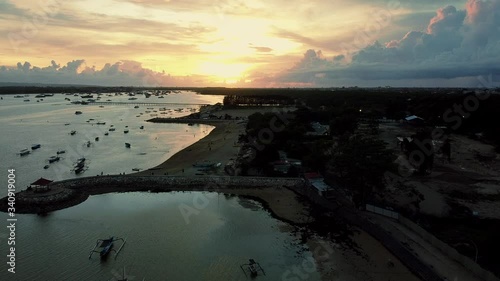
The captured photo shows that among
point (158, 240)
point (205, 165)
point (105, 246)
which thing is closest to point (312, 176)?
point (205, 165)

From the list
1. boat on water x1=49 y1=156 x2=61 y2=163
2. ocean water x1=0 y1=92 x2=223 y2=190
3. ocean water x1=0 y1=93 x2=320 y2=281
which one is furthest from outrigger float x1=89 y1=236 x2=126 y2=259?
boat on water x1=49 y1=156 x2=61 y2=163

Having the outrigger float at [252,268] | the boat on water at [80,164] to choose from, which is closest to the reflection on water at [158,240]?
the outrigger float at [252,268]

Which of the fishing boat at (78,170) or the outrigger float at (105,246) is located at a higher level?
the fishing boat at (78,170)

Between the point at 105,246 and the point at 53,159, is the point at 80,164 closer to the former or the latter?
the point at 53,159

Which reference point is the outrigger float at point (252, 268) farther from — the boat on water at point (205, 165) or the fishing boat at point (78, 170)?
the fishing boat at point (78, 170)

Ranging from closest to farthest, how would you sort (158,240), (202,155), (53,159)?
(158,240) → (53,159) → (202,155)

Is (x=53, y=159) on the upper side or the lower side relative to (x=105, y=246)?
upper
